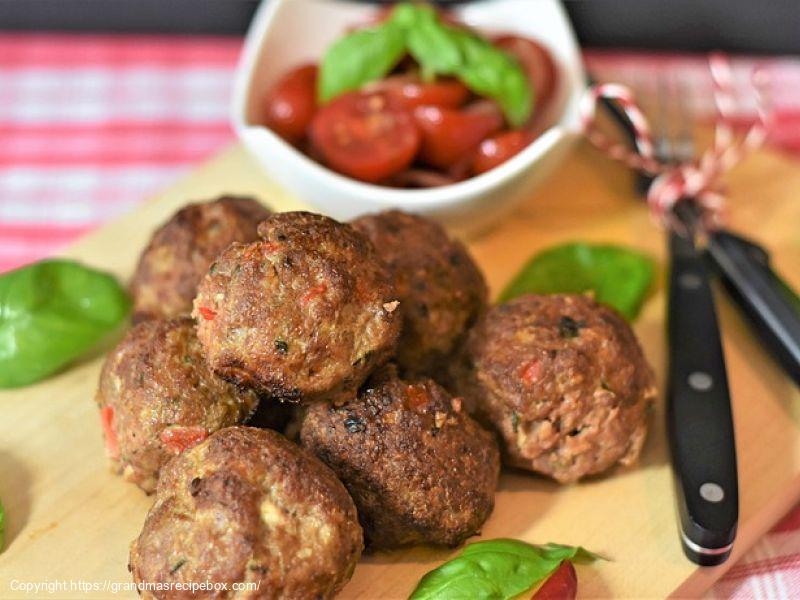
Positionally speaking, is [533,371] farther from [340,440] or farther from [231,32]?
[231,32]

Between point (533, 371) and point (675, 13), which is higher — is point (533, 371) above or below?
above

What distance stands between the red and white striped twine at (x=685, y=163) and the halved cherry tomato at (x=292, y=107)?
0.98m

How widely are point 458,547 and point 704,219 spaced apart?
1628mm

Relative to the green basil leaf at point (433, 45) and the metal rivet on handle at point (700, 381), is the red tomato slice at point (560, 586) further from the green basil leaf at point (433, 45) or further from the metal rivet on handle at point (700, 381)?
the green basil leaf at point (433, 45)

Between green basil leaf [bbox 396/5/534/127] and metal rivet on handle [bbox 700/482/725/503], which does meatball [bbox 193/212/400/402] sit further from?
green basil leaf [bbox 396/5/534/127]

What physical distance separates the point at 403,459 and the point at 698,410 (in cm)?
89

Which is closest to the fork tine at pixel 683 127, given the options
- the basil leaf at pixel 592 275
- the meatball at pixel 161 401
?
the basil leaf at pixel 592 275

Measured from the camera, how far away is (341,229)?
8.45 feet

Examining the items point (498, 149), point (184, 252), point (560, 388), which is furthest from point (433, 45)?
point (560, 388)

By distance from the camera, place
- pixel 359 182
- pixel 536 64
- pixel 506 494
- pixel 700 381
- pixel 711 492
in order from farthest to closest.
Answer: pixel 536 64 < pixel 359 182 < pixel 700 381 < pixel 506 494 < pixel 711 492

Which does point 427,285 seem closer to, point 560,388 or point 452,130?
point 560,388

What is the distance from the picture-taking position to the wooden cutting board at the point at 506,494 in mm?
2615

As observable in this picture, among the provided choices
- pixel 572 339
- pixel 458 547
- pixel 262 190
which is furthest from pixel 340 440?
pixel 262 190

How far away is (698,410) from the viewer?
9.41 feet
